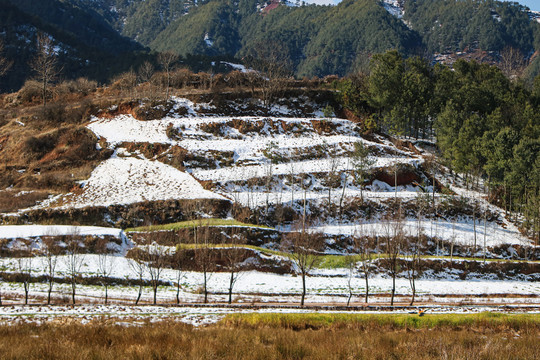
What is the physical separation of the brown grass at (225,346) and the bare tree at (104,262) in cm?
1858

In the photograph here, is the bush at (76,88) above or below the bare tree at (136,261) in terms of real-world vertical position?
above

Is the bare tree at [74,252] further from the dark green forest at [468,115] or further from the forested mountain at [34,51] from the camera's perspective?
the forested mountain at [34,51]

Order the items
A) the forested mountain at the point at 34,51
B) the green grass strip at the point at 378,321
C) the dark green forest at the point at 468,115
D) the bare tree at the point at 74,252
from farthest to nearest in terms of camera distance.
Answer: the forested mountain at the point at 34,51 < the dark green forest at the point at 468,115 < the bare tree at the point at 74,252 < the green grass strip at the point at 378,321

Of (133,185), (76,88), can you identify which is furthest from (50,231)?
(76,88)

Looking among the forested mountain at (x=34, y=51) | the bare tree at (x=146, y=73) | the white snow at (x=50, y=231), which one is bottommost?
the white snow at (x=50, y=231)

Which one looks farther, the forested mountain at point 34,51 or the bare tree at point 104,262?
the forested mountain at point 34,51

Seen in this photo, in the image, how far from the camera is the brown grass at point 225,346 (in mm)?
10312

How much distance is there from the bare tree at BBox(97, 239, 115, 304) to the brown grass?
60.9 ft

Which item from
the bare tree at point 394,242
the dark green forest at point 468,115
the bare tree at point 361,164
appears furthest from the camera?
the bare tree at point 361,164

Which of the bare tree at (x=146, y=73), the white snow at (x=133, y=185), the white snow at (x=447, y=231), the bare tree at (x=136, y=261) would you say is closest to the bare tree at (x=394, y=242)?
the white snow at (x=447, y=231)

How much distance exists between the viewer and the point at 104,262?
107 feet

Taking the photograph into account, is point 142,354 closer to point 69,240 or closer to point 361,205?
point 69,240

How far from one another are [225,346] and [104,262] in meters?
24.6

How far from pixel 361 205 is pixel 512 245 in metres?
17.1
